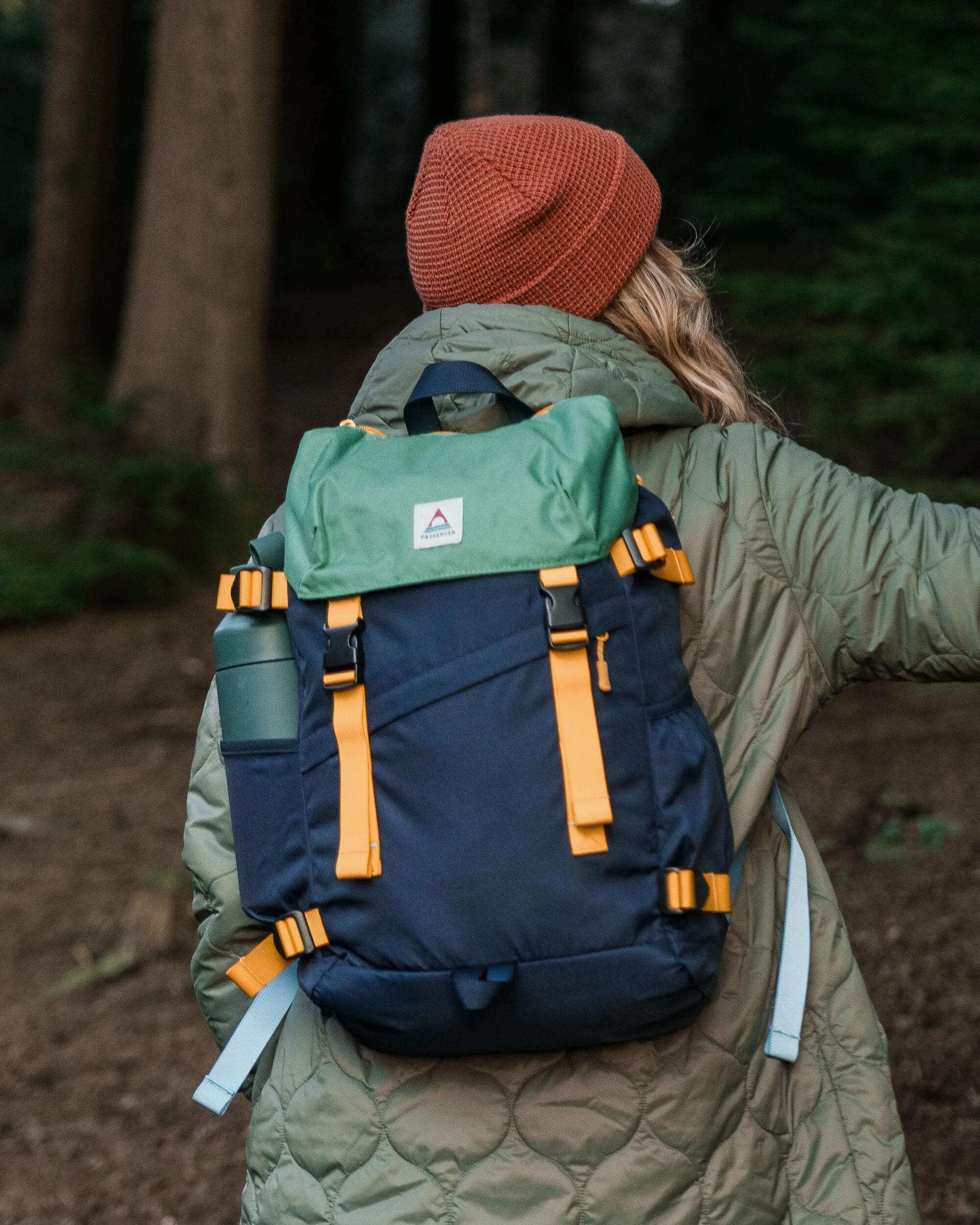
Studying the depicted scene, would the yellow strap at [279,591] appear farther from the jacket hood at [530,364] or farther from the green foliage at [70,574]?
the green foliage at [70,574]

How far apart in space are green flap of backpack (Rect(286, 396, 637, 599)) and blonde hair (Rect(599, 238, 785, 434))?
1.05ft

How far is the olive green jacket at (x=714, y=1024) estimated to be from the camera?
150 centimetres

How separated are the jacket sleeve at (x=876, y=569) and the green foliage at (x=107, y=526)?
7042 mm

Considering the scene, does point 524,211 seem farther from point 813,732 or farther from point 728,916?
point 813,732

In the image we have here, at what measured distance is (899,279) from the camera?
4.96 metres

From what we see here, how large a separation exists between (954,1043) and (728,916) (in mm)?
2258

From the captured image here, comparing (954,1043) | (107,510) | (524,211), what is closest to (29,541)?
(107,510)

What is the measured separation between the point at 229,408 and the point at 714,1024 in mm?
7692

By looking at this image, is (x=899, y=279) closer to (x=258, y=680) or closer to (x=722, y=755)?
(x=722, y=755)

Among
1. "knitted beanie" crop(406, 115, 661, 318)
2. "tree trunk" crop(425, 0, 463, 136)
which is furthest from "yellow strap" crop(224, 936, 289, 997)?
"tree trunk" crop(425, 0, 463, 136)

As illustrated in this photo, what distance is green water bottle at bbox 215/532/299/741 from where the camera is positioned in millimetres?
1515

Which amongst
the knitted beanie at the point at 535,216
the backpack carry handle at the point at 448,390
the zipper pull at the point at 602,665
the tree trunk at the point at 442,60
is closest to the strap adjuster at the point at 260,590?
the backpack carry handle at the point at 448,390

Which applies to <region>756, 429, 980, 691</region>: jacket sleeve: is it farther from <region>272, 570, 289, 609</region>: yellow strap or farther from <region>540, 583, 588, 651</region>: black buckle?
<region>272, 570, 289, 609</region>: yellow strap

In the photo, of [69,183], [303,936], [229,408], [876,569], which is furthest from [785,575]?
[69,183]
